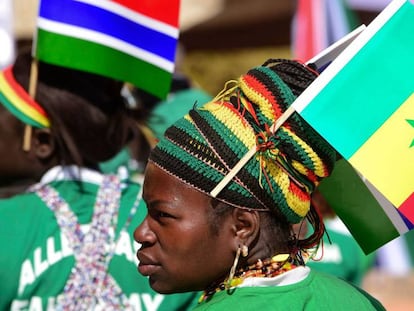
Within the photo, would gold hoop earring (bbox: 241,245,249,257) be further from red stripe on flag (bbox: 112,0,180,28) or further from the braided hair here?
Answer: red stripe on flag (bbox: 112,0,180,28)

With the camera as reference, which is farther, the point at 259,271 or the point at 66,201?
the point at 66,201

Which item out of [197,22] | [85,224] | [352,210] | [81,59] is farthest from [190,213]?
[197,22]

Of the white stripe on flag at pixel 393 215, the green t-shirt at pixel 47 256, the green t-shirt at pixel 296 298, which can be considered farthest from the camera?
the green t-shirt at pixel 47 256

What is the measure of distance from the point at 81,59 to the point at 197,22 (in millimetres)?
7359

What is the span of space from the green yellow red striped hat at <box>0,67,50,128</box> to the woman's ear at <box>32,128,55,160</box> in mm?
49

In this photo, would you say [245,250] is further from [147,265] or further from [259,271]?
[147,265]

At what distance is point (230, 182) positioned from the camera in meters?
2.01

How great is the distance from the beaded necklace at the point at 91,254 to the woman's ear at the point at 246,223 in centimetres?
94

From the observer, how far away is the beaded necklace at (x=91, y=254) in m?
2.84

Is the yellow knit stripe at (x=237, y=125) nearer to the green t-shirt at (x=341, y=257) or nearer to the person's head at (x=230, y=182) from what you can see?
the person's head at (x=230, y=182)

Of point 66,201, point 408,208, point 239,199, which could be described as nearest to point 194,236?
point 239,199

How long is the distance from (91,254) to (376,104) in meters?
1.22

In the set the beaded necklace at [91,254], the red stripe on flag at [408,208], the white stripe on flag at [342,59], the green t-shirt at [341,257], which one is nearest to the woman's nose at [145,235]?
the white stripe on flag at [342,59]

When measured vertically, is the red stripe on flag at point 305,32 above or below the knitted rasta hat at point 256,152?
below
